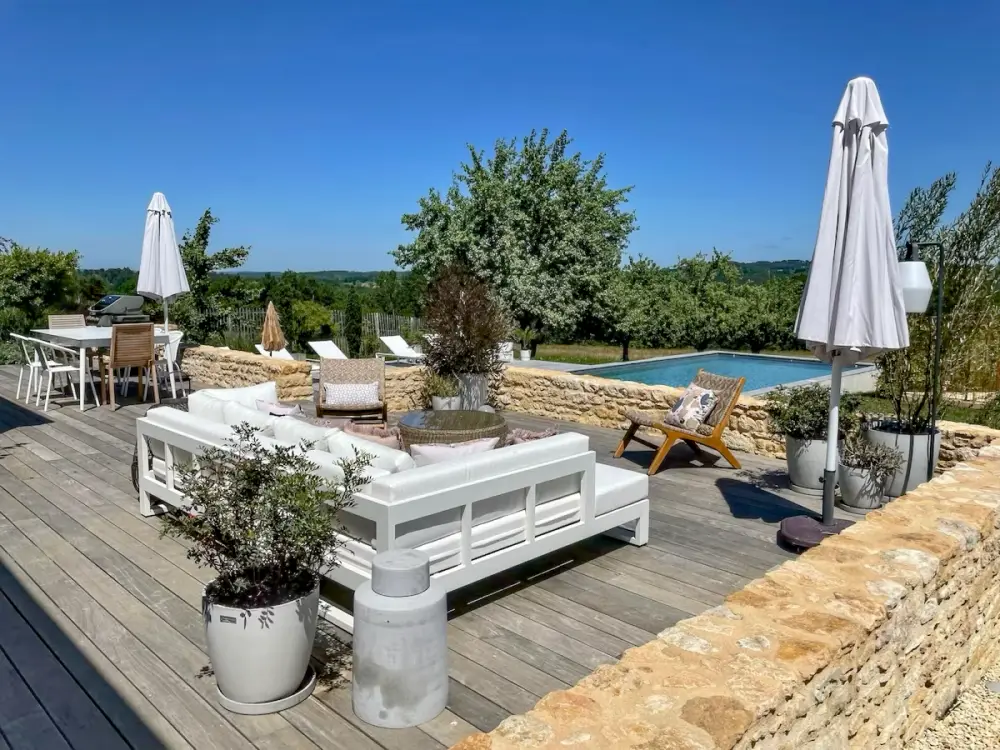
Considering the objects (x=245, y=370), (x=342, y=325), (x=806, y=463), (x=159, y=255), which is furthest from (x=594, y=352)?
(x=806, y=463)

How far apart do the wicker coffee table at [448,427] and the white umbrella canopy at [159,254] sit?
5615 millimetres

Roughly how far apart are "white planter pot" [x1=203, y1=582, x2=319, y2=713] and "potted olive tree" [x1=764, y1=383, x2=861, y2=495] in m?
4.04

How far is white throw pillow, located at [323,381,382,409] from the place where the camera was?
745 centimetres

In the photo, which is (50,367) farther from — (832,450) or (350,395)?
(832,450)

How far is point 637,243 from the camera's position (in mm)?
23891

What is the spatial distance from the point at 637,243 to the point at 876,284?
68.0 ft

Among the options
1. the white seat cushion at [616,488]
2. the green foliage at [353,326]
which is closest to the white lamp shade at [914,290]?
the white seat cushion at [616,488]

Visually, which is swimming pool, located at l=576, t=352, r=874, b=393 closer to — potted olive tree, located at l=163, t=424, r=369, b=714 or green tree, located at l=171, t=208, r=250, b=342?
green tree, located at l=171, t=208, r=250, b=342

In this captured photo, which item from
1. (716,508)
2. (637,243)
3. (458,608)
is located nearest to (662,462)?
(716,508)

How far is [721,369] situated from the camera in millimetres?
17703

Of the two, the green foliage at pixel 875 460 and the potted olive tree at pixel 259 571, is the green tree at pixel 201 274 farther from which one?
the green foliage at pixel 875 460

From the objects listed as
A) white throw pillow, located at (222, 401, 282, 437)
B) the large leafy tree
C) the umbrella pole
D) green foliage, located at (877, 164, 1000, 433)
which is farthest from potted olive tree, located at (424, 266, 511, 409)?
the large leafy tree

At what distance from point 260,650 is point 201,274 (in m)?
12.2

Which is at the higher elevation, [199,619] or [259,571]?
[259,571]
